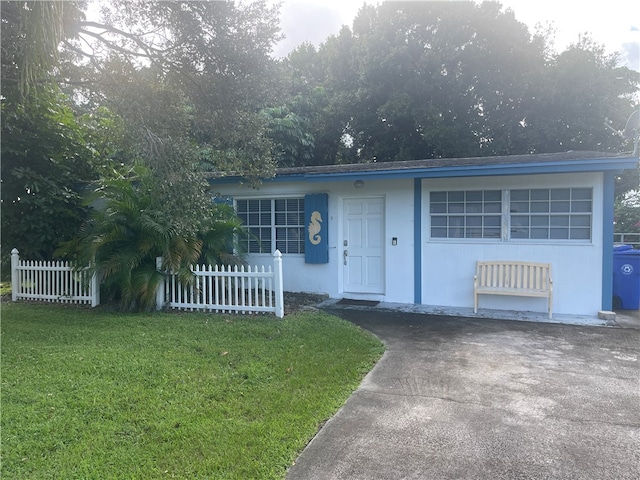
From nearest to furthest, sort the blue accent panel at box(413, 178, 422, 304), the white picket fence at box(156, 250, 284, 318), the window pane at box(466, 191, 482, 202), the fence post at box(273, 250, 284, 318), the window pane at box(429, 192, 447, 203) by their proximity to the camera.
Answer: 1. the fence post at box(273, 250, 284, 318)
2. the white picket fence at box(156, 250, 284, 318)
3. the window pane at box(466, 191, 482, 202)
4. the window pane at box(429, 192, 447, 203)
5. the blue accent panel at box(413, 178, 422, 304)

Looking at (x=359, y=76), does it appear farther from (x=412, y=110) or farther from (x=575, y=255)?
(x=575, y=255)

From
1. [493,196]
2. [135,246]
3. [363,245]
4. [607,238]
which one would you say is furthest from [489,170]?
[135,246]

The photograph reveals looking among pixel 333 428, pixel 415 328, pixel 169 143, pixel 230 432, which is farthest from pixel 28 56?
pixel 415 328

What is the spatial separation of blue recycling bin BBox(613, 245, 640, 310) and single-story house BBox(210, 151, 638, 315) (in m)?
1.12

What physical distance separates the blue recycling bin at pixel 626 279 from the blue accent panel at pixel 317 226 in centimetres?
554

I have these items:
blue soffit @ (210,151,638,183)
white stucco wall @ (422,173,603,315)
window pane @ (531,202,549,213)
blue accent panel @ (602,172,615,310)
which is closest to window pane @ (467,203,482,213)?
white stucco wall @ (422,173,603,315)

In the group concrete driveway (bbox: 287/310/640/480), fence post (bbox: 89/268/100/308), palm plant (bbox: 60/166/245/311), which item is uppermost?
palm plant (bbox: 60/166/245/311)

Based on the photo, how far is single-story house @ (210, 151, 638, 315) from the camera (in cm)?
741

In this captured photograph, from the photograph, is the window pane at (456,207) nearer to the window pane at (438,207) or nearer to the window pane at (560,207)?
the window pane at (438,207)

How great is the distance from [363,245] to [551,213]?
3548 millimetres

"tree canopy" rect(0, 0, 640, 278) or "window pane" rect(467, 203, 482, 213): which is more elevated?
"tree canopy" rect(0, 0, 640, 278)

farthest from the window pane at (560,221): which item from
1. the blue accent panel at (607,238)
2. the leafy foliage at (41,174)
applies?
the leafy foliage at (41,174)

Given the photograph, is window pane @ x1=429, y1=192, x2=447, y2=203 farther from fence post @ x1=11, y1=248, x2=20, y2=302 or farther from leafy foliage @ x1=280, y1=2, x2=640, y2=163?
leafy foliage @ x1=280, y1=2, x2=640, y2=163

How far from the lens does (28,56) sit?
5.34 m
